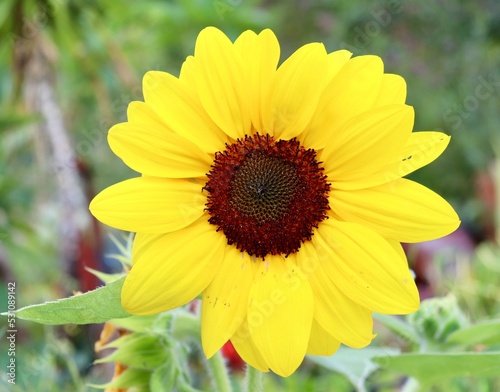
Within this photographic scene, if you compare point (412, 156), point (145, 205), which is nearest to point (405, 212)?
point (412, 156)

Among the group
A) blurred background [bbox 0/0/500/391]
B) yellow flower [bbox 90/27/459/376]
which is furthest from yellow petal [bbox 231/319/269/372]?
blurred background [bbox 0/0/500/391]

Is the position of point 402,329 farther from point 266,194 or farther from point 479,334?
point 266,194

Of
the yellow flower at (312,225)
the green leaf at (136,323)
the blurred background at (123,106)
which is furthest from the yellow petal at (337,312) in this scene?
the blurred background at (123,106)

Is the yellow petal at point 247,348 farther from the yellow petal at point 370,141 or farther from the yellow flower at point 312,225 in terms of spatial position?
the yellow petal at point 370,141

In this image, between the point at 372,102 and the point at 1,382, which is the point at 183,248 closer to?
the point at 372,102

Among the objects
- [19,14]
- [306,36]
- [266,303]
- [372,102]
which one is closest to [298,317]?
[266,303]
